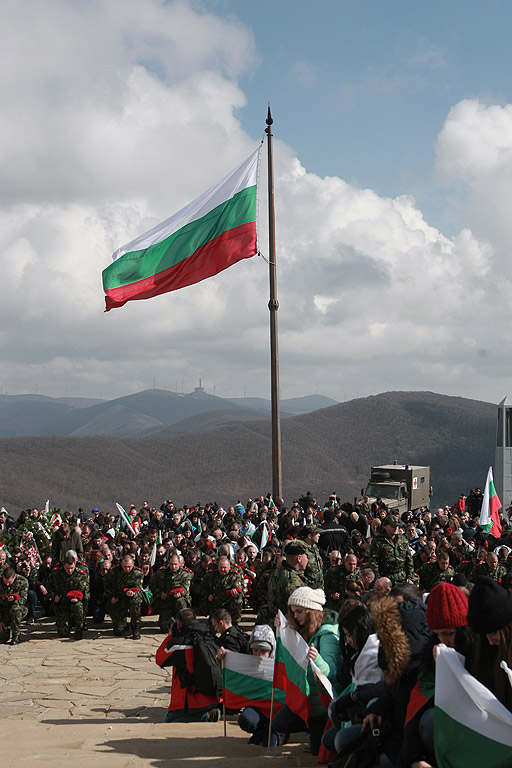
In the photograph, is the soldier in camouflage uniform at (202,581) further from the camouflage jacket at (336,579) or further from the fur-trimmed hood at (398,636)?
the fur-trimmed hood at (398,636)

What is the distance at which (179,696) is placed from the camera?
6.85 metres

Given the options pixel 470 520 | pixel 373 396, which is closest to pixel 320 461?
pixel 373 396

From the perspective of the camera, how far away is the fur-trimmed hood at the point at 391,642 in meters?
3.92

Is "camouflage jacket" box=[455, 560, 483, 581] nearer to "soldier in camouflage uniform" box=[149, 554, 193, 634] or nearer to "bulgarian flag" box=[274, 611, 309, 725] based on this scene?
"soldier in camouflage uniform" box=[149, 554, 193, 634]

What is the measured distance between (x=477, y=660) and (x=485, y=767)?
0.48 meters

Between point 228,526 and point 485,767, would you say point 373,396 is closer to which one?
point 228,526

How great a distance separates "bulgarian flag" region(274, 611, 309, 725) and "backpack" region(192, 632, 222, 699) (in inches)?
46.6

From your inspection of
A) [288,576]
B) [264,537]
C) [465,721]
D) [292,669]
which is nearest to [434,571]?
[288,576]

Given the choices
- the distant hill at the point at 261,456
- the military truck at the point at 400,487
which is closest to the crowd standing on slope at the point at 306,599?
the military truck at the point at 400,487

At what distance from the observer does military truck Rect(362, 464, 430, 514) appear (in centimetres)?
2576

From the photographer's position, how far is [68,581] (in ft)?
39.3

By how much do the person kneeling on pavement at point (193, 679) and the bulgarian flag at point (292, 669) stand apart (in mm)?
1240

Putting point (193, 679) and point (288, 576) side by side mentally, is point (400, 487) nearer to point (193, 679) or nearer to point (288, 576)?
point (288, 576)

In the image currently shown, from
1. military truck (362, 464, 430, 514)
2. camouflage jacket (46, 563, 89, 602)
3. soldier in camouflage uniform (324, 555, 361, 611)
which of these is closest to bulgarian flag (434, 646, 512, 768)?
soldier in camouflage uniform (324, 555, 361, 611)
